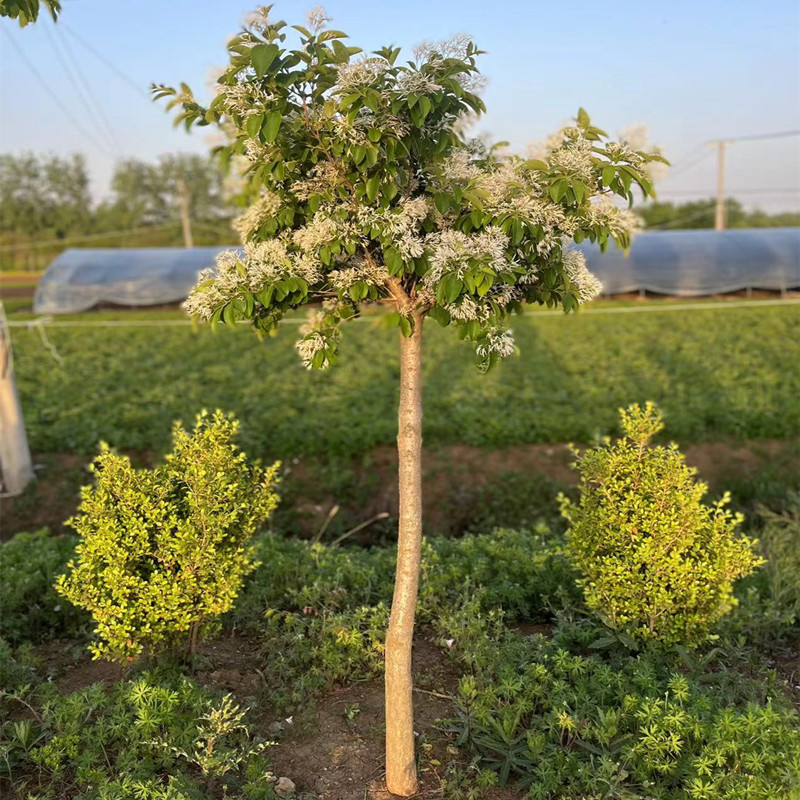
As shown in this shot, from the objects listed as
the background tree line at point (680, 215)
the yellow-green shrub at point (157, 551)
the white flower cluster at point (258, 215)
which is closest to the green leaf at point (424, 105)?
the white flower cluster at point (258, 215)

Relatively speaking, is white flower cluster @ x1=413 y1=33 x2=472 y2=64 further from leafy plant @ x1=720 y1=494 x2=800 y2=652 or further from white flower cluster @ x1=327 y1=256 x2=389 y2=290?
leafy plant @ x1=720 y1=494 x2=800 y2=652

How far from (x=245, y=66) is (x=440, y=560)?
3.45 m

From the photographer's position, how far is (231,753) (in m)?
3.19

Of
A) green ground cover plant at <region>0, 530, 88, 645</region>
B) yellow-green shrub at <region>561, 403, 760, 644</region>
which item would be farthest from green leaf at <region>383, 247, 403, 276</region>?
green ground cover plant at <region>0, 530, 88, 645</region>

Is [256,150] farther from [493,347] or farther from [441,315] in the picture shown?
[493,347]

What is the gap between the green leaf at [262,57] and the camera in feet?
8.27

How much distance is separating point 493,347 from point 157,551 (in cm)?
207

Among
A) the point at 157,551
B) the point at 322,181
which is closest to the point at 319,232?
the point at 322,181

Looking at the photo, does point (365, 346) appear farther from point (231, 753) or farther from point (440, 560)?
point (231, 753)

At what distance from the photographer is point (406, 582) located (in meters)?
3.14

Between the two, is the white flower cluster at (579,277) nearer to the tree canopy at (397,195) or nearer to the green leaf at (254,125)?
the tree canopy at (397,195)

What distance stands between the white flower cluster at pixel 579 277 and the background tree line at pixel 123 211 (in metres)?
35.5

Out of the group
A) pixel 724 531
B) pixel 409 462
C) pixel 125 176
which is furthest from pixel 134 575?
pixel 125 176

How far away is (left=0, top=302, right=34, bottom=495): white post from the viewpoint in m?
8.30
